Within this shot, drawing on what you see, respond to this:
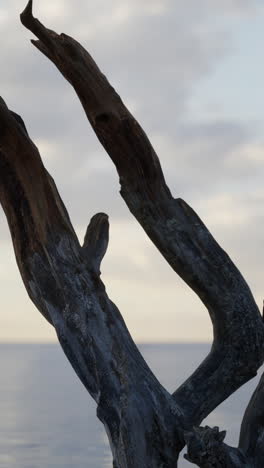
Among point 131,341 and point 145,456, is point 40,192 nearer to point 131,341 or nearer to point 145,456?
point 131,341

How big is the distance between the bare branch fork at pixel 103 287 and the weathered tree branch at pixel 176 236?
1cm

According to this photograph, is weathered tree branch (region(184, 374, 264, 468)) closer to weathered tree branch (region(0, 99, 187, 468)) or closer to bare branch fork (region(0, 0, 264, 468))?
bare branch fork (region(0, 0, 264, 468))

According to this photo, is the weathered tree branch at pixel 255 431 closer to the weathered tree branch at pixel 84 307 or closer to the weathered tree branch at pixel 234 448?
the weathered tree branch at pixel 234 448

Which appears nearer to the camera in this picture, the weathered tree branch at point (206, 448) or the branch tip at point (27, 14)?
the weathered tree branch at point (206, 448)

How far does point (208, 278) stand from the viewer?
1078 cm

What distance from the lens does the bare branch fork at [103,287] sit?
1011 cm

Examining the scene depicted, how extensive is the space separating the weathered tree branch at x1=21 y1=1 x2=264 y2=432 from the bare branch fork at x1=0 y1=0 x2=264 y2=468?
0.01 metres

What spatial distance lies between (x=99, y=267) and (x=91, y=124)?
1.55 meters

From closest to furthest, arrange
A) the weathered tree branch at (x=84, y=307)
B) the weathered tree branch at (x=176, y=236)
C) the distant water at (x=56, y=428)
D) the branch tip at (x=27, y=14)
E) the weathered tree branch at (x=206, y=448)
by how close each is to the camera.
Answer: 1. the weathered tree branch at (x=206, y=448)
2. the weathered tree branch at (x=84, y=307)
3. the branch tip at (x=27, y=14)
4. the weathered tree branch at (x=176, y=236)
5. the distant water at (x=56, y=428)

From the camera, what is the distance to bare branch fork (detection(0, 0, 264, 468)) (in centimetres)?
1011

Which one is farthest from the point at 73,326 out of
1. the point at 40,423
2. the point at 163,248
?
the point at 40,423

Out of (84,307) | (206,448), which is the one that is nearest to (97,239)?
(84,307)

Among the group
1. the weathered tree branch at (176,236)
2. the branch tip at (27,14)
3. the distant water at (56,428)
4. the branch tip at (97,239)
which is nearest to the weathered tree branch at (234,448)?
the weathered tree branch at (176,236)

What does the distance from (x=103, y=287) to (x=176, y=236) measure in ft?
3.19
